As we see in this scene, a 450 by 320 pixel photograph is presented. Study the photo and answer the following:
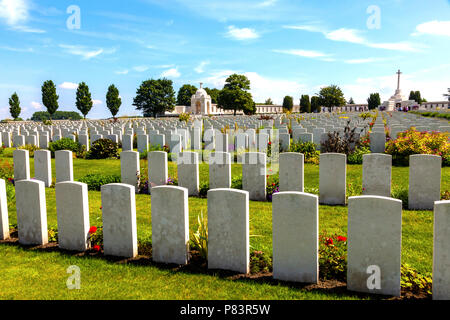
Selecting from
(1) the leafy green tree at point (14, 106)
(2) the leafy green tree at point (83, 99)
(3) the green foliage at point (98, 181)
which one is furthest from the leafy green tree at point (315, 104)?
(3) the green foliage at point (98, 181)

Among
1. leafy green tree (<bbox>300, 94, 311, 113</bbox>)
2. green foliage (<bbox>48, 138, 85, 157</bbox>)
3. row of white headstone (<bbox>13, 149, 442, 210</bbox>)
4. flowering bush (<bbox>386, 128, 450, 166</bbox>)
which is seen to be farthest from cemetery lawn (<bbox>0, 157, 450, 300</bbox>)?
leafy green tree (<bbox>300, 94, 311, 113</bbox>)

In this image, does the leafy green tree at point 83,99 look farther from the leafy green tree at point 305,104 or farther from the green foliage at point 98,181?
the green foliage at point 98,181

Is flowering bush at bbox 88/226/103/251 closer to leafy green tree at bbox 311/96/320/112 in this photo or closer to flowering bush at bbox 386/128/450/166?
flowering bush at bbox 386/128/450/166

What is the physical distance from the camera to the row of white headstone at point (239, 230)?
383 centimetres

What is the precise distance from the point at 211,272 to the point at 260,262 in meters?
0.63

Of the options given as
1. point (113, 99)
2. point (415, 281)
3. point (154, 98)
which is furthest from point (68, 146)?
point (154, 98)

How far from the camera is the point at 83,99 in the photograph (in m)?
66.9

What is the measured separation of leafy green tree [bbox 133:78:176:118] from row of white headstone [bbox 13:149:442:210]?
71284 millimetres

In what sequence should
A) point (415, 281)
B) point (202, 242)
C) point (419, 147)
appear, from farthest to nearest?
point (419, 147), point (202, 242), point (415, 281)

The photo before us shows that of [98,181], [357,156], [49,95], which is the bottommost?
[98,181]

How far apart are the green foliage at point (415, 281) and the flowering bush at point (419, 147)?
791 centimetres

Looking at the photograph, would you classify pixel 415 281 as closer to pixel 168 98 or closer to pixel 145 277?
pixel 145 277

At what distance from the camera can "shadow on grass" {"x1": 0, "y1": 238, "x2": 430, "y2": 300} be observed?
3.97 m
